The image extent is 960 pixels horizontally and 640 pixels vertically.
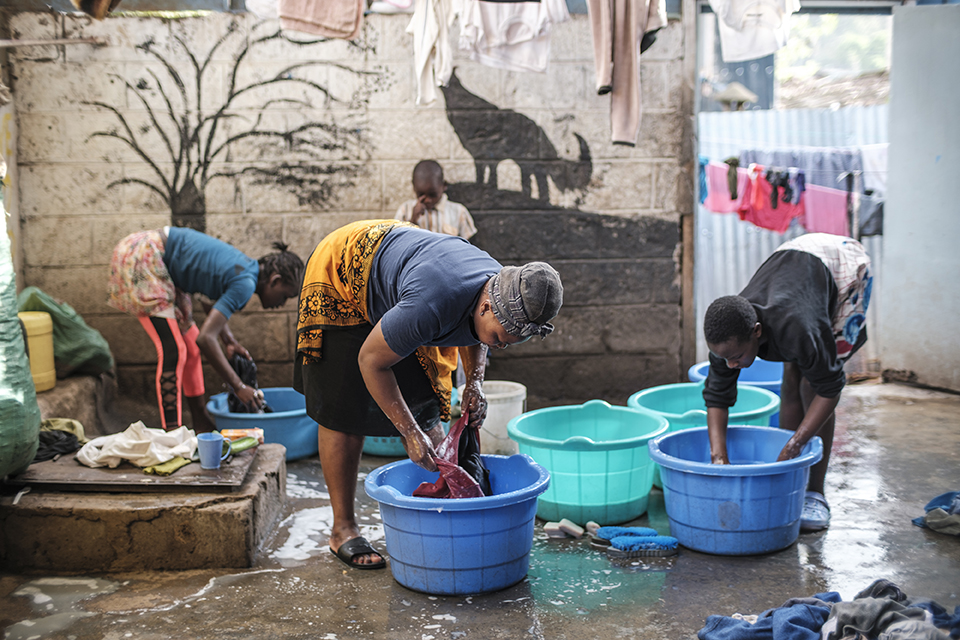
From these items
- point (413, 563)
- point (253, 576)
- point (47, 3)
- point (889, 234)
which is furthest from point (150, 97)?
point (889, 234)

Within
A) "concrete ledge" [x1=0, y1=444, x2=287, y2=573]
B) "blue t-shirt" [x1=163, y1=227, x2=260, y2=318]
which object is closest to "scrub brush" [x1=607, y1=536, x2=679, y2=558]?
"concrete ledge" [x1=0, y1=444, x2=287, y2=573]

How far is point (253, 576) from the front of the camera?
2854 millimetres

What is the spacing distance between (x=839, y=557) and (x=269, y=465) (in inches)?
92.2

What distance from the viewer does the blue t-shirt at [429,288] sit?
7.27 feet

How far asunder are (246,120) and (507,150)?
5.68 ft

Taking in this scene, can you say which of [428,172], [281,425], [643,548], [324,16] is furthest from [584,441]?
[324,16]

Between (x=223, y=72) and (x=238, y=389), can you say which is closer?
(x=238, y=389)

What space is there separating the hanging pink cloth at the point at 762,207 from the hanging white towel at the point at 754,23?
256 cm

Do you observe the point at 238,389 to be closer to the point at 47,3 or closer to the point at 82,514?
the point at 82,514

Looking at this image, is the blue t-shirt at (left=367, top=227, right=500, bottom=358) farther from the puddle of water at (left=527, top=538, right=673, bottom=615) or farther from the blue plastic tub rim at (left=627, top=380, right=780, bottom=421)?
the blue plastic tub rim at (left=627, top=380, right=780, bottom=421)

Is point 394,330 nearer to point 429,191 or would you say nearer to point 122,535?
point 122,535

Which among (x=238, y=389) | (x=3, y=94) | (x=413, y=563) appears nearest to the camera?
(x=413, y=563)

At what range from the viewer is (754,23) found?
392 cm

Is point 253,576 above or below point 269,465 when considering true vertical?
below
